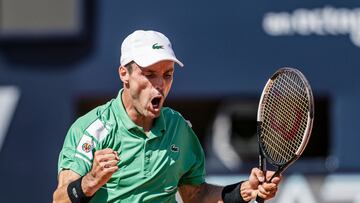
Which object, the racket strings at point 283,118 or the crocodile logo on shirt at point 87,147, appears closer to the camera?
the crocodile logo on shirt at point 87,147

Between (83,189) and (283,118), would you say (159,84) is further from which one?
(283,118)

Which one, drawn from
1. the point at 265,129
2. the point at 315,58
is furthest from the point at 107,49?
the point at 265,129

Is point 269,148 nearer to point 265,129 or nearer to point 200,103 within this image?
point 265,129

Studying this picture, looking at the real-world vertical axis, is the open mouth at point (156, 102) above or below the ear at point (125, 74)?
below

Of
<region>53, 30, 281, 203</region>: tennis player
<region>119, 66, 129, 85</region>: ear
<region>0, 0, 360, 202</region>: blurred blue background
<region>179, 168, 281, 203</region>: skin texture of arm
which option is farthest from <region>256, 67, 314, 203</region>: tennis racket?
<region>0, 0, 360, 202</region>: blurred blue background

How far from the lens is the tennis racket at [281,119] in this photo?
230 inches

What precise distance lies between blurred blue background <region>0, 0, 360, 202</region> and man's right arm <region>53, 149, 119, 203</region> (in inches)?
158

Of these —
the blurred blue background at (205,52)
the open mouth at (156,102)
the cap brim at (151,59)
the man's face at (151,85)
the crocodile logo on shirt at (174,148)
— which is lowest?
the blurred blue background at (205,52)

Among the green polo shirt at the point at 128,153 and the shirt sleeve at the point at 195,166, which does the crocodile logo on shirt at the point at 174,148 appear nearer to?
the green polo shirt at the point at 128,153

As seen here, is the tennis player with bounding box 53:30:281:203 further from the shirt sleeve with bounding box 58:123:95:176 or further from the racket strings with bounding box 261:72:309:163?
the racket strings with bounding box 261:72:309:163

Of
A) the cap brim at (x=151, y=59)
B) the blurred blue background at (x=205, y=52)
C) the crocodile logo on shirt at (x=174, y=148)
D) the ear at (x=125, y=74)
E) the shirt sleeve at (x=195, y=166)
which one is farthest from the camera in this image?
the blurred blue background at (x=205, y=52)

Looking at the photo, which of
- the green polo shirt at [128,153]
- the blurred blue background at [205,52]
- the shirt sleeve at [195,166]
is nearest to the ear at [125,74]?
the green polo shirt at [128,153]

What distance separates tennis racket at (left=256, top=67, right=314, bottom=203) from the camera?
585 cm

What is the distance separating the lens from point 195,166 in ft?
19.3
